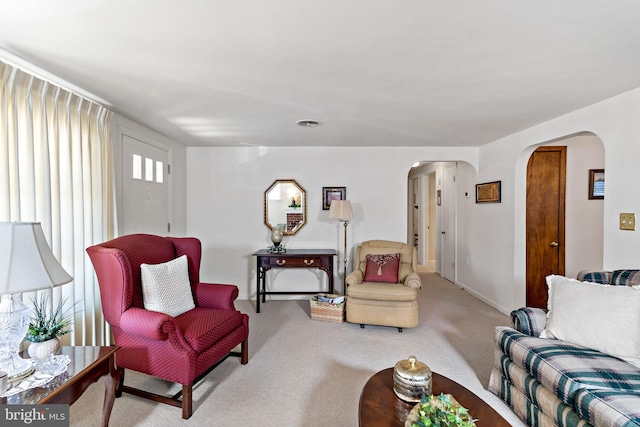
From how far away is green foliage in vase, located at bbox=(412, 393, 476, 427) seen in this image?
1059 millimetres

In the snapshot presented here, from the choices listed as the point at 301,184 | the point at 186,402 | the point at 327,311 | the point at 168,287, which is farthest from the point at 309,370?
the point at 301,184

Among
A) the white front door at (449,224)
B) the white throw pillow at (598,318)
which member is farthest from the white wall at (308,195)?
the white throw pillow at (598,318)

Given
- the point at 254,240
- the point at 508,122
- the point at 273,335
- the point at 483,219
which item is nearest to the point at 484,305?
the point at 483,219

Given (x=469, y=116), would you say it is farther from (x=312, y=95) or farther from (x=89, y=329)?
(x=89, y=329)

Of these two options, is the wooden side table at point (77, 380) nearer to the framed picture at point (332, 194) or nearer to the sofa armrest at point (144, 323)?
the sofa armrest at point (144, 323)

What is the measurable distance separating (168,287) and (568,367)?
2.57 m

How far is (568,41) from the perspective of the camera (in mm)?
1575

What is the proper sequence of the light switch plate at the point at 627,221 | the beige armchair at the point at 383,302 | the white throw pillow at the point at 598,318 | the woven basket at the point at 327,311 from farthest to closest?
the woven basket at the point at 327,311, the beige armchair at the point at 383,302, the light switch plate at the point at 627,221, the white throw pillow at the point at 598,318

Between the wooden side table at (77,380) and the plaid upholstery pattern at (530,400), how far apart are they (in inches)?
94.0

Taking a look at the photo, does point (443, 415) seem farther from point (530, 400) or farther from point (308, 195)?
point (308, 195)

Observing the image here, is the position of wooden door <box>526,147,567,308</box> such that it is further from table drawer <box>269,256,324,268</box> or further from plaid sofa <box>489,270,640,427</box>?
table drawer <box>269,256,324,268</box>

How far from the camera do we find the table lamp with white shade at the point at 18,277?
1.28 m

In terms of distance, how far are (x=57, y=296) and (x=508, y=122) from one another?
425 centimetres

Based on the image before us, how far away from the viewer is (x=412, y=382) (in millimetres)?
1409
